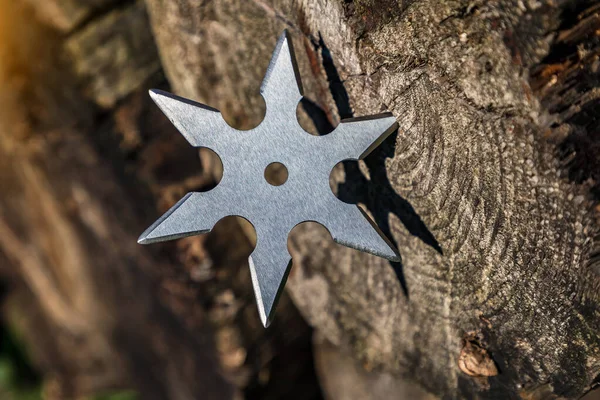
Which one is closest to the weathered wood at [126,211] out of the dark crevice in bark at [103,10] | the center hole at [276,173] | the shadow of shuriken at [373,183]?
the dark crevice in bark at [103,10]

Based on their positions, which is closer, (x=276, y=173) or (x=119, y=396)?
(x=276, y=173)

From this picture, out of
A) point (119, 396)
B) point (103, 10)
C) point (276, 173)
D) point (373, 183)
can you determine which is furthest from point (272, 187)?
point (119, 396)

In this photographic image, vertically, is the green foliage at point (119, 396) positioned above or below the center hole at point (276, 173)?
below

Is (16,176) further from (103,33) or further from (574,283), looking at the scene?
(574,283)

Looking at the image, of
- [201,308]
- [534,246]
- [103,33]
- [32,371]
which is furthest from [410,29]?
[32,371]

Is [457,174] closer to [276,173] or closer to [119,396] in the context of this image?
[276,173]

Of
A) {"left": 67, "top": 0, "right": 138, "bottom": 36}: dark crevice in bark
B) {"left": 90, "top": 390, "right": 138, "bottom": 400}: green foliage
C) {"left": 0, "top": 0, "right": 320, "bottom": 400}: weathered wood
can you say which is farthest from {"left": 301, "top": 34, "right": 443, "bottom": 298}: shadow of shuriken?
{"left": 90, "top": 390, "right": 138, "bottom": 400}: green foliage

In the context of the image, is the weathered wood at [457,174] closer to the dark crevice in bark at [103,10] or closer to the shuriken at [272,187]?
the shuriken at [272,187]
